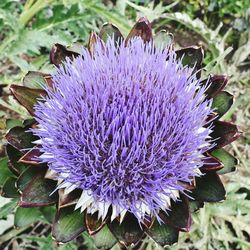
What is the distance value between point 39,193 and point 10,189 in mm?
86

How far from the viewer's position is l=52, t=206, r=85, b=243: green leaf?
100 centimetres

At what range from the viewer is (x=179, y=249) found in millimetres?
1426

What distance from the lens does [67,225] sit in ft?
3.29

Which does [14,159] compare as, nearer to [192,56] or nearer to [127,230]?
[127,230]

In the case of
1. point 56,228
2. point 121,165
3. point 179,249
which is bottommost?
point 179,249

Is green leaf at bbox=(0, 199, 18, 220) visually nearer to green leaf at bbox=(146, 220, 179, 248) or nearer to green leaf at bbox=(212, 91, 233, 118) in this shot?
green leaf at bbox=(146, 220, 179, 248)

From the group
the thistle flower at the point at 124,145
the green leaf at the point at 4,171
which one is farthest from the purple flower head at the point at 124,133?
the green leaf at the point at 4,171

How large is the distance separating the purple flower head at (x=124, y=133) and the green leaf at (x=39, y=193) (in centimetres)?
3

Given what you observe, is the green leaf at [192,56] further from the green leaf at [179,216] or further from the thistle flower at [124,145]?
Result: the green leaf at [179,216]

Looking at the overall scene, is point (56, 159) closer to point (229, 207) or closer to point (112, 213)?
point (112, 213)

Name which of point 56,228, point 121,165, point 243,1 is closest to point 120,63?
point 121,165

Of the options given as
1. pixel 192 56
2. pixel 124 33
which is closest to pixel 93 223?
pixel 192 56

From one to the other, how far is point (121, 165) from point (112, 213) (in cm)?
9

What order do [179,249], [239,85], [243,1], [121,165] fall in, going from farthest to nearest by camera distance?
[243,1], [239,85], [179,249], [121,165]
